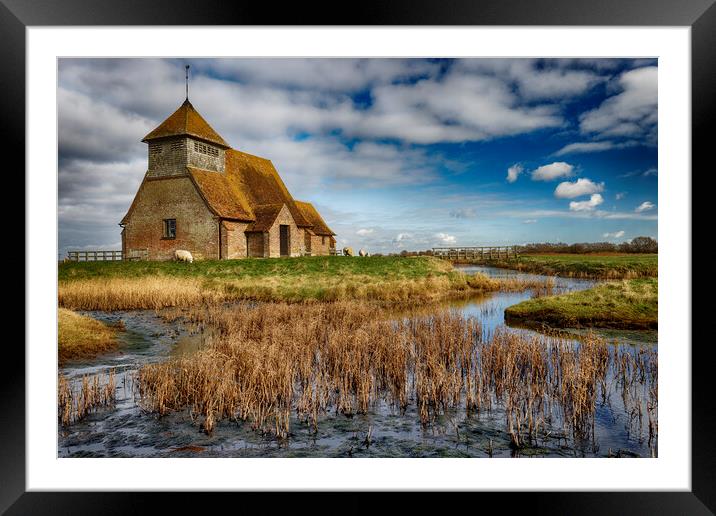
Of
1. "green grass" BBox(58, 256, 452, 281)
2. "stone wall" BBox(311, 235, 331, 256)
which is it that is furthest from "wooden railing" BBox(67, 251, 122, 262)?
"stone wall" BBox(311, 235, 331, 256)

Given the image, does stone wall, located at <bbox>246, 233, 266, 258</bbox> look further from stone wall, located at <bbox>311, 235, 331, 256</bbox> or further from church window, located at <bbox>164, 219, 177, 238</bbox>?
stone wall, located at <bbox>311, 235, 331, 256</bbox>

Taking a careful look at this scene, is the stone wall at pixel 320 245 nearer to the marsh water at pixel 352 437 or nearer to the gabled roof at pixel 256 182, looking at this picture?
the gabled roof at pixel 256 182

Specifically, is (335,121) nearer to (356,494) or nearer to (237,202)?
(356,494)

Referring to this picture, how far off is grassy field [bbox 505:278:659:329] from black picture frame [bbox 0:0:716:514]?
9.09 meters

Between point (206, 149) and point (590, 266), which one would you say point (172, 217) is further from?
point (590, 266)

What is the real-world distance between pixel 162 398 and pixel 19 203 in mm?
3753

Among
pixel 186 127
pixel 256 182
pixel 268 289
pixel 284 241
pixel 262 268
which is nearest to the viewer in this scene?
pixel 268 289

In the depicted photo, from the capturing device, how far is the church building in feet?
84.2

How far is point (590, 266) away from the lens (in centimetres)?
2811
